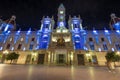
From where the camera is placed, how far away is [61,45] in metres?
41.4

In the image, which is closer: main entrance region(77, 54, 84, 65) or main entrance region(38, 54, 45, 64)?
main entrance region(77, 54, 84, 65)

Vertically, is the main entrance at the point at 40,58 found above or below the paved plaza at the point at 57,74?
above

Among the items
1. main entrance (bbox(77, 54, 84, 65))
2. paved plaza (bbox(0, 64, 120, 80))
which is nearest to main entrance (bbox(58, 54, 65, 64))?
main entrance (bbox(77, 54, 84, 65))

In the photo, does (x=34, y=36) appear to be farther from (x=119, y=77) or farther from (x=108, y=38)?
(x=119, y=77)

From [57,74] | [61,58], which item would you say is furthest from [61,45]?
[57,74]

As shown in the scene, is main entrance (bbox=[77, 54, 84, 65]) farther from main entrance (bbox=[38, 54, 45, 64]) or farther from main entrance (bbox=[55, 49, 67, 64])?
main entrance (bbox=[38, 54, 45, 64])

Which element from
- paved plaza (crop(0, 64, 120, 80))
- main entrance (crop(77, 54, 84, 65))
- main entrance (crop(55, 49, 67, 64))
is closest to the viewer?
paved plaza (crop(0, 64, 120, 80))

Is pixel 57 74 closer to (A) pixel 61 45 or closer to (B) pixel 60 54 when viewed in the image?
(B) pixel 60 54

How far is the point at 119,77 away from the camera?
16.6 m

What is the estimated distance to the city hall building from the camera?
40.3 metres

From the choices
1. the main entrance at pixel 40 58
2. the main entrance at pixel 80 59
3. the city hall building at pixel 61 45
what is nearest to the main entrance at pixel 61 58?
the city hall building at pixel 61 45

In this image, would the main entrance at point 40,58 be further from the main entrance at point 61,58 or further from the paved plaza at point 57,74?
the paved plaza at point 57,74

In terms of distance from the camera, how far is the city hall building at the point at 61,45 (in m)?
40.3

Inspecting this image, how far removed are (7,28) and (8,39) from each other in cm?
996
